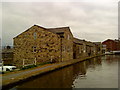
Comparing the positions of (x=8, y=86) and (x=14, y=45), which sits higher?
(x=14, y=45)

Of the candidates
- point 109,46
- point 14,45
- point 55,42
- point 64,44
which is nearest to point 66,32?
point 64,44

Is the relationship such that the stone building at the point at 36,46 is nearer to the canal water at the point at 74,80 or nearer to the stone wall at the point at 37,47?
the stone wall at the point at 37,47

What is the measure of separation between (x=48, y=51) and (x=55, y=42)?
6.99 ft

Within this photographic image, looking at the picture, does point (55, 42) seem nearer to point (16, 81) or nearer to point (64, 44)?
point (64, 44)

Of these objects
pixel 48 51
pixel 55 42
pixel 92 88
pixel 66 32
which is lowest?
pixel 92 88

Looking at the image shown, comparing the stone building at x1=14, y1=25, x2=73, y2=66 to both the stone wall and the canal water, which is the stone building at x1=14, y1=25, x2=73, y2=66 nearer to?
the stone wall

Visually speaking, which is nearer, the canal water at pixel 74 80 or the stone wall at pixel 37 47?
the canal water at pixel 74 80

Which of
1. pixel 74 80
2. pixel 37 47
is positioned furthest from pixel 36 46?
pixel 74 80

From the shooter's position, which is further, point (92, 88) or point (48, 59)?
point (48, 59)

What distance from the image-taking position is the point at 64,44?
101 ft

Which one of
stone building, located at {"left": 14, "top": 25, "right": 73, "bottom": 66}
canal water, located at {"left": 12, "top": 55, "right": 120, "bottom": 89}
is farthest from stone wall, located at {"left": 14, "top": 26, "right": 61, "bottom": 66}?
canal water, located at {"left": 12, "top": 55, "right": 120, "bottom": 89}

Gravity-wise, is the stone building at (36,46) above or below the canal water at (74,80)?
above

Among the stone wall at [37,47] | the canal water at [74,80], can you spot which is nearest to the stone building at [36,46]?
the stone wall at [37,47]

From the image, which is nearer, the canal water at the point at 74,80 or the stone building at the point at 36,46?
the canal water at the point at 74,80
